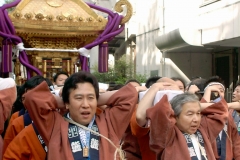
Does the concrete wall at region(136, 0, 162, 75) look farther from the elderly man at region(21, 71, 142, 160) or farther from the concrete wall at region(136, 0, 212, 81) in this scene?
the elderly man at region(21, 71, 142, 160)

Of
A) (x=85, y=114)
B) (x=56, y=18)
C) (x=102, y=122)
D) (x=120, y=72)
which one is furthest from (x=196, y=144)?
(x=120, y=72)

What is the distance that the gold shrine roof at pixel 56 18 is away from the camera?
623 centimetres

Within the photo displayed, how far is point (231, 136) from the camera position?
11.7 ft

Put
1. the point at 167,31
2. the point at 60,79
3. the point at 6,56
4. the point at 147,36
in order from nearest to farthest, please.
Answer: the point at 60,79
the point at 6,56
the point at 167,31
the point at 147,36

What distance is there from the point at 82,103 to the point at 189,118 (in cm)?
77

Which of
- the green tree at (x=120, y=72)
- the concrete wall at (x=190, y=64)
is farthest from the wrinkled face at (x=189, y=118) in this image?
the green tree at (x=120, y=72)

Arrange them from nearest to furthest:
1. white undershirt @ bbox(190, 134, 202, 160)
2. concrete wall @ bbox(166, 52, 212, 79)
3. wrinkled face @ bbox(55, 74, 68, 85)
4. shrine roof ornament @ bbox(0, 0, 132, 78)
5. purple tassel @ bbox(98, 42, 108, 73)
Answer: white undershirt @ bbox(190, 134, 202, 160) < wrinkled face @ bbox(55, 74, 68, 85) < shrine roof ornament @ bbox(0, 0, 132, 78) < purple tassel @ bbox(98, 42, 108, 73) < concrete wall @ bbox(166, 52, 212, 79)

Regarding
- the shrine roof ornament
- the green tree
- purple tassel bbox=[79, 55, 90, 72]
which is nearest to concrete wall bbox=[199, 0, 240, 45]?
the shrine roof ornament

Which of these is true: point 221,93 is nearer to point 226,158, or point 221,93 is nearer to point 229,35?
point 226,158

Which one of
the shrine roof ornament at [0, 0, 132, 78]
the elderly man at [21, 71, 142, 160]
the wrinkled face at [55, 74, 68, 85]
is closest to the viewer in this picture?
the elderly man at [21, 71, 142, 160]

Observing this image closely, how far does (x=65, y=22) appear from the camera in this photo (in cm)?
636

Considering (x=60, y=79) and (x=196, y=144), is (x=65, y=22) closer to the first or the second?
(x=60, y=79)

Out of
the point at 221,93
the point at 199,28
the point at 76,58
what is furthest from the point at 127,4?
the point at 199,28

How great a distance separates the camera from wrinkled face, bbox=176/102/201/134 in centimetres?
281
